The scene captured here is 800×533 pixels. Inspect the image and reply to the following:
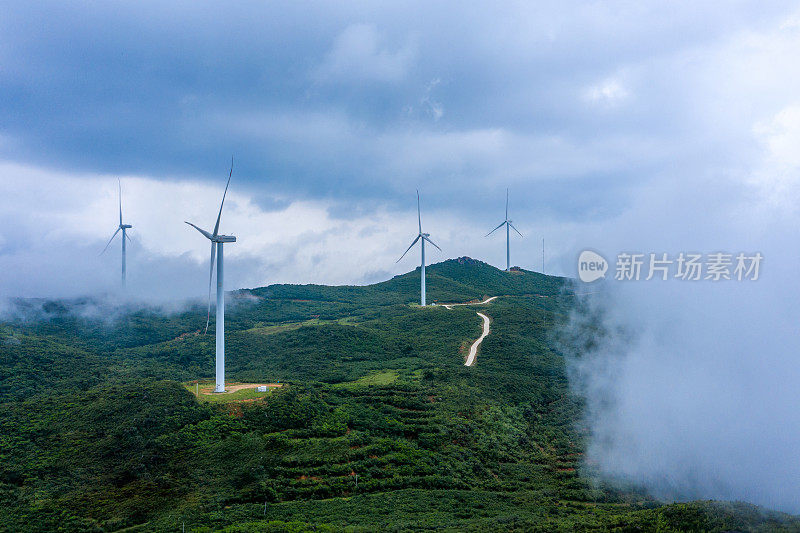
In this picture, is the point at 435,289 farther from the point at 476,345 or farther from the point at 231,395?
the point at 231,395

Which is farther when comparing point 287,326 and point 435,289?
point 435,289

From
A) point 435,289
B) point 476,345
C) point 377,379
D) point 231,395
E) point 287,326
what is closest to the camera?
point 231,395

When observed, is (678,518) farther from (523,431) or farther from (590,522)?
(523,431)

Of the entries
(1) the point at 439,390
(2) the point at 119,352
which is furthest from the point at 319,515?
(2) the point at 119,352

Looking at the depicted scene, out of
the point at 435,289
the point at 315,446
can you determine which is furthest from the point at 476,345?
the point at 435,289

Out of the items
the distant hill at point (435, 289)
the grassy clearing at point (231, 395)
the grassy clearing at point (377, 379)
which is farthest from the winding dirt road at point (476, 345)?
the distant hill at point (435, 289)

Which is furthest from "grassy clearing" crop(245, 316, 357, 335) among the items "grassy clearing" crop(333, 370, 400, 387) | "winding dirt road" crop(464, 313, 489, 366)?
"grassy clearing" crop(333, 370, 400, 387)

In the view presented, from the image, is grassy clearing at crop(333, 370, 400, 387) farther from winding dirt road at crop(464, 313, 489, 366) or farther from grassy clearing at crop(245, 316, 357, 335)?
grassy clearing at crop(245, 316, 357, 335)

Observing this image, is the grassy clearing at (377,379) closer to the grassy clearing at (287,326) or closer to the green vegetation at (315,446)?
the green vegetation at (315,446)
